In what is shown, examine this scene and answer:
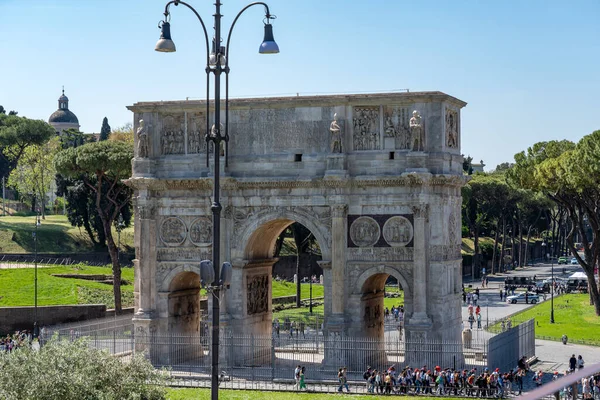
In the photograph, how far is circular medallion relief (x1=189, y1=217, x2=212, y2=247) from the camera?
40.5 m

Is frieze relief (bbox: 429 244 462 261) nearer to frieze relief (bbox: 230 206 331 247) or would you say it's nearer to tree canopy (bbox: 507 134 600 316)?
frieze relief (bbox: 230 206 331 247)

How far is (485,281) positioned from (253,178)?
177ft

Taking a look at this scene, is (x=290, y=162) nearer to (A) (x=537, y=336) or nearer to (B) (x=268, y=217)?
(B) (x=268, y=217)

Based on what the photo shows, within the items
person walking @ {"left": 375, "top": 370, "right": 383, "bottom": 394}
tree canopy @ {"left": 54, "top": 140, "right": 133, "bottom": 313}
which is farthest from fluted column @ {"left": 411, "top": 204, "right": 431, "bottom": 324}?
tree canopy @ {"left": 54, "top": 140, "right": 133, "bottom": 313}

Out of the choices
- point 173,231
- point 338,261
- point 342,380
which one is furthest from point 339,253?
point 173,231

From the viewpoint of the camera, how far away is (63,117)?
6344 inches

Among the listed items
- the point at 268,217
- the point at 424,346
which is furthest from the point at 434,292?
the point at 268,217

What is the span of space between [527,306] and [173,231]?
37.0 meters

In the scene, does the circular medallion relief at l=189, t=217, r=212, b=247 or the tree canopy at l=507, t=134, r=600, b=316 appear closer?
the circular medallion relief at l=189, t=217, r=212, b=247

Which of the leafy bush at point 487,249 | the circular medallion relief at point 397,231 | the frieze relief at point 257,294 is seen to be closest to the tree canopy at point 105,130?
the leafy bush at point 487,249

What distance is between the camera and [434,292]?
1499 inches

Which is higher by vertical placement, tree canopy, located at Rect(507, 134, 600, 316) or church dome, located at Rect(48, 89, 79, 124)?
church dome, located at Rect(48, 89, 79, 124)

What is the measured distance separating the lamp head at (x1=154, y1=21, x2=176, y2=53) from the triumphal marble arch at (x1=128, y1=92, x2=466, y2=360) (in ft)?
57.9

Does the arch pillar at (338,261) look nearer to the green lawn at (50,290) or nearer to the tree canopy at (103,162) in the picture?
the tree canopy at (103,162)
